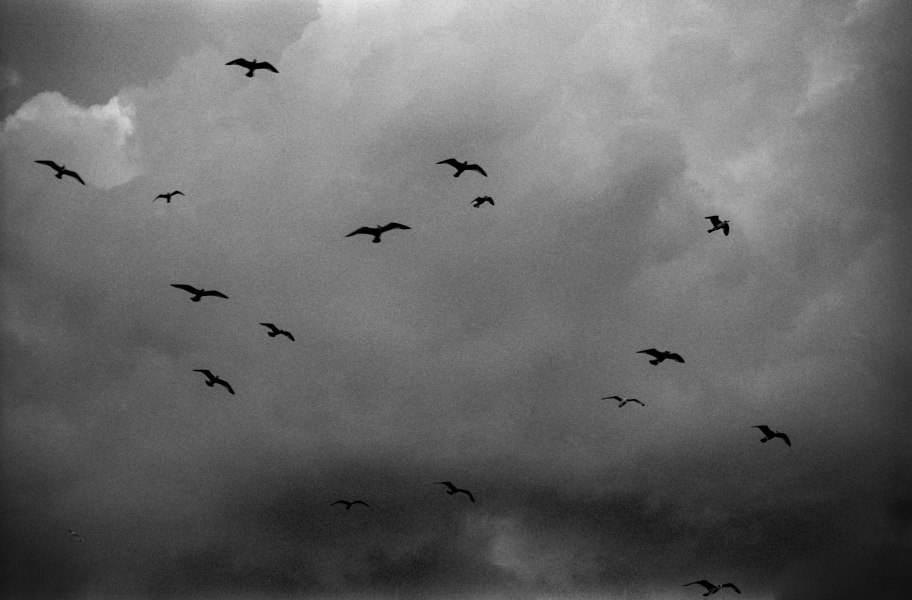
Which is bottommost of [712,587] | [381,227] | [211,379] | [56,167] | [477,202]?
[712,587]

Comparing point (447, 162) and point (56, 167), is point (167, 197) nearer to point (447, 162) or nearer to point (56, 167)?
point (56, 167)

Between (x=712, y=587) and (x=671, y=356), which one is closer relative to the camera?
(x=671, y=356)

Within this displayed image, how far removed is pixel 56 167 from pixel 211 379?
25.8 m

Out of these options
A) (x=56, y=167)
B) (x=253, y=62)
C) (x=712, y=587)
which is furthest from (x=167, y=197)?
(x=712, y=587)

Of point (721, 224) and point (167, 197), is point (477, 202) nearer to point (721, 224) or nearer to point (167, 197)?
point (721, 224)

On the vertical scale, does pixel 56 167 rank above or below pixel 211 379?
above

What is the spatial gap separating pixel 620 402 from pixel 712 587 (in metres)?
25.0

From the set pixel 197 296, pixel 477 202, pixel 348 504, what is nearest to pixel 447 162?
pixel 477 202

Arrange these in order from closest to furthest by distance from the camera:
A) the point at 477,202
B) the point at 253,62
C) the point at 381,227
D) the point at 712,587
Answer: the point at 381,227
the point at 253,62
the point at 477,202
the point at 712,587

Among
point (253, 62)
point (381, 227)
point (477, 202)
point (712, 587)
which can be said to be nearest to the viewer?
point (381, 227)

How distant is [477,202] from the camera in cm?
11088

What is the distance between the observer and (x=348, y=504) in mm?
121312

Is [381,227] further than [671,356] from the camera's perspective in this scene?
No

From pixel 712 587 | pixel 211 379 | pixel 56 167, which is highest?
pixel 56 167
